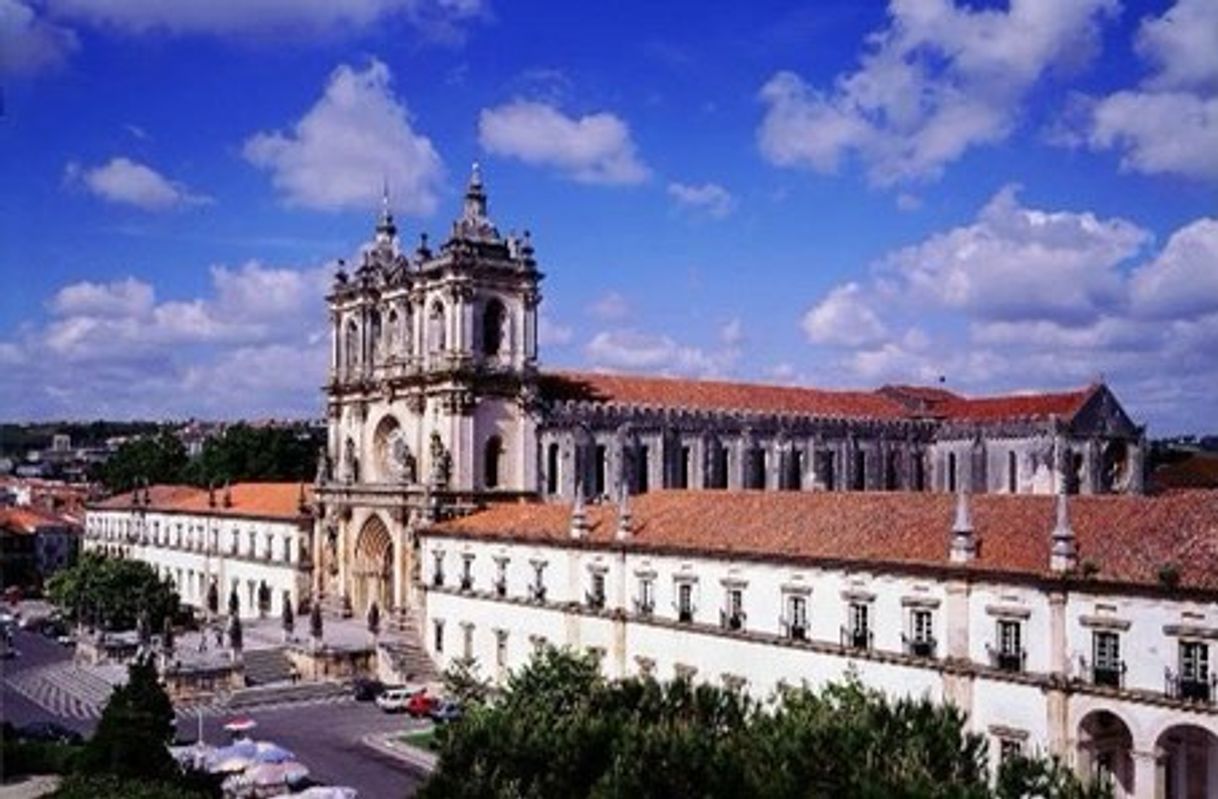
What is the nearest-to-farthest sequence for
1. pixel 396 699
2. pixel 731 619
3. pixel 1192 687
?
1. pixel 1192 687
2. pixel 731 619
3. pixel 396 699

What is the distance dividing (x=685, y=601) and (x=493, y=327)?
27518mm

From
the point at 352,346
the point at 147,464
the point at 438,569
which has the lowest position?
the point at 438,569

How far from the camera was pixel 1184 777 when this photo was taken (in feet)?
117

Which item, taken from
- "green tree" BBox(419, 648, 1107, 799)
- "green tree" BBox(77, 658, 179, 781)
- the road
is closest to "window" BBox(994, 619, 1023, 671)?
"green tree" BBox(419, 648, 1107, 799)

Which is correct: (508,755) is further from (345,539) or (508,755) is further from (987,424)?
(987,424)

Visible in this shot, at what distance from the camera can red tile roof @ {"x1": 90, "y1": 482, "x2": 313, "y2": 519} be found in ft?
275

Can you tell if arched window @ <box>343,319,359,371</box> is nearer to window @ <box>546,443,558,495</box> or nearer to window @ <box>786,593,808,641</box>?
window @ <box>546,443,558,495</box>

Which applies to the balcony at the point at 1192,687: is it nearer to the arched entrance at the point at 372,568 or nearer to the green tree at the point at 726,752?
the green tree at the point at 726,752

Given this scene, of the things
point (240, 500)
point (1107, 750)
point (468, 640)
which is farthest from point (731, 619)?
point (240, 500)

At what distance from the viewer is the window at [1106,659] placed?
34.0 metres

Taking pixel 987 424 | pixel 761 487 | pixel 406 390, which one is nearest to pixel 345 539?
pixel 406 390

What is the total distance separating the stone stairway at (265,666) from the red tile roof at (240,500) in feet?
51.6

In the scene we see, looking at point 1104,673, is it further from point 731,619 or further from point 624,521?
point 624,521

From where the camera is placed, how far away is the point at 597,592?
50969 mm
